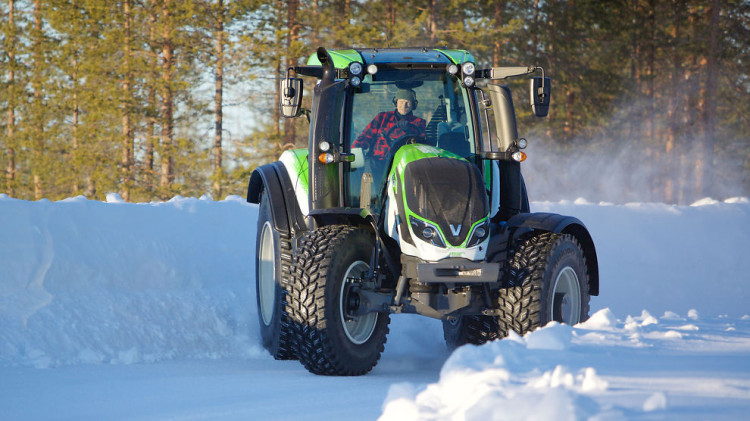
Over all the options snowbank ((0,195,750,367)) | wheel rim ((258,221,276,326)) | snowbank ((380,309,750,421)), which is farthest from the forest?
snowbank ((380,309,750,421))

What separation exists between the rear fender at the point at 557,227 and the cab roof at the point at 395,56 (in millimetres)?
1401

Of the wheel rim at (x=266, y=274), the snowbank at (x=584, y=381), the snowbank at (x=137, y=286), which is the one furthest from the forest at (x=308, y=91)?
the snowbank at (x=584, y=381)

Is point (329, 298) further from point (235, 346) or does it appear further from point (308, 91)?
point (308, 91)

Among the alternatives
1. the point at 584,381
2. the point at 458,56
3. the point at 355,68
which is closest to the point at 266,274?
the point at 355,68

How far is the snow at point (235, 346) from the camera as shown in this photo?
13.7ft

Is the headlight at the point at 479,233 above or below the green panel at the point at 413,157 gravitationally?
below

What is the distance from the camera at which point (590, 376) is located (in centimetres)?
418

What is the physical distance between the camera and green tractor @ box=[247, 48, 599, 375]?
621 cm

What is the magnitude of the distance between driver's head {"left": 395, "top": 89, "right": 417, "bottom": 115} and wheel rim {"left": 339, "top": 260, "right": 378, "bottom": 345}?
1389 mm

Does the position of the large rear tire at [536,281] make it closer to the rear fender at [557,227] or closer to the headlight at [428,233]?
the rear fender at [557,227]

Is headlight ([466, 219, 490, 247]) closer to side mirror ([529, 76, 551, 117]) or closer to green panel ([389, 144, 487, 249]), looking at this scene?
green panel ([389, 144, 487, 249])

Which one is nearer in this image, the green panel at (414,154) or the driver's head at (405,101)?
the green panel at (414,154)

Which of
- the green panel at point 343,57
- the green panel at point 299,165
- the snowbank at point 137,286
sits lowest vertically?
the snowbank at point 137,286

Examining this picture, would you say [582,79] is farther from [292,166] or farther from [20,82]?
[292,166]
